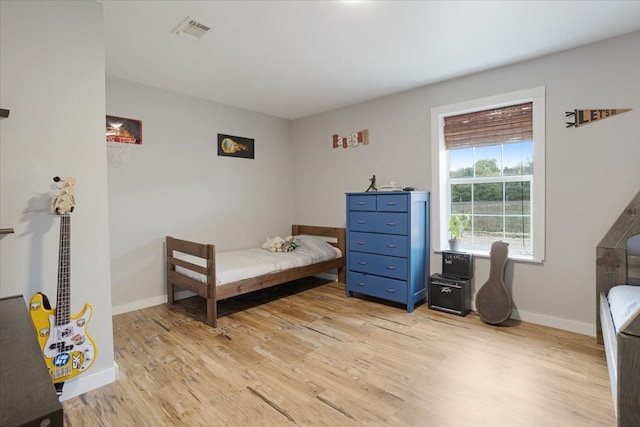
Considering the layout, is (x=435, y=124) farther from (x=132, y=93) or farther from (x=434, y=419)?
(x=132, y=93)

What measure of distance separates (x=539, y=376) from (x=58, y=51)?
11.8ft

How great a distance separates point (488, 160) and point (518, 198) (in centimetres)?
48

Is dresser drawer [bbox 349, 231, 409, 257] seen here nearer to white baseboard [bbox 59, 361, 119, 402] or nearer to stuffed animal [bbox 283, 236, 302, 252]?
stuffed animal [bbox 283, 236, 302, 252]

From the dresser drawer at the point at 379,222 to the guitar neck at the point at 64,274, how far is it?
105 inches

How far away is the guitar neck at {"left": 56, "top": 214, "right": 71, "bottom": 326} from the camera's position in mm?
1814

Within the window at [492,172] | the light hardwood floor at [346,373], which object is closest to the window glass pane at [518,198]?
the window at [492,172]

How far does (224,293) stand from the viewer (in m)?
3.08

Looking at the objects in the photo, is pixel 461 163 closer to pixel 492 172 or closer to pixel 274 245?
pixel 492 172

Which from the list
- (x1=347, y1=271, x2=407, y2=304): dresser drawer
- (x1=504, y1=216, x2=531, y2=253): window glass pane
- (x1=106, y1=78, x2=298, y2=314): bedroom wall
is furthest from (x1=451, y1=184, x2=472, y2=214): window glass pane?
(x1=106, y1=78, x2=298, y2=314): bedroom wall

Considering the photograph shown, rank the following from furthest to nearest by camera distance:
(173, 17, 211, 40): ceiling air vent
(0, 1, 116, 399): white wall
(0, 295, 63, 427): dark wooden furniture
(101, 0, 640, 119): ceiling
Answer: (173, 17, 211, 40): ceiling air vent < (101, 0, 640, 119): ceiling < (0, 1, 116, 399): white wall < (0, 295, 63, 427): dark wooden furniture

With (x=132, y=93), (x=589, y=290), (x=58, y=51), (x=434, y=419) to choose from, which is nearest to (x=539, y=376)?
(x=434, y=419)

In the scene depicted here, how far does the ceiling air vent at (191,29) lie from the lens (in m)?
2.31

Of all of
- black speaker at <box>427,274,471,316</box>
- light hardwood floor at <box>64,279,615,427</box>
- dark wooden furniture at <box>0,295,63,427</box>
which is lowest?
light hardwood floor at <box>64,279,615,427</box>

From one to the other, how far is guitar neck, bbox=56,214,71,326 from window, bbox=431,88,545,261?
3.23m
